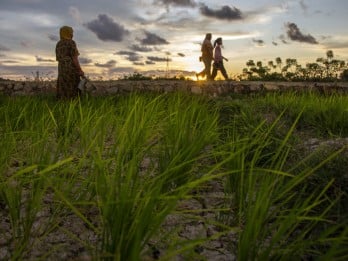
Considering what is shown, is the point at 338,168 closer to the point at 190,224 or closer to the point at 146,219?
the point at 190,224

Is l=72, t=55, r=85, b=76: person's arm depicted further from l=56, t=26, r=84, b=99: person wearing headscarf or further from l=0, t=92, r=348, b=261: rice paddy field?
l=0, t=92, r=348, b=261: rice paddy field

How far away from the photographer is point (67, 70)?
693 cm

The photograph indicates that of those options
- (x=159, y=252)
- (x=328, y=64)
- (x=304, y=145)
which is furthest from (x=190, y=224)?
(x=328, y=64)

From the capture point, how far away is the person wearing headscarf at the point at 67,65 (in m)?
6.69

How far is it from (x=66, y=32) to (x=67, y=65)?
1.66 ft

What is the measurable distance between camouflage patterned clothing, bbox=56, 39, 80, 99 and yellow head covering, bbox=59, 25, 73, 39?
0.06 m

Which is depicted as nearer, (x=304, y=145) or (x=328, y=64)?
(x=304, y=145)

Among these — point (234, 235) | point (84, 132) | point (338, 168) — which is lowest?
point (234, 235)

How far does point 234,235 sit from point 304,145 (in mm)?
1459

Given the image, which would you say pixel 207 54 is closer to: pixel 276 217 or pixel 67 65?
pixel 67 65

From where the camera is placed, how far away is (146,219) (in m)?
1.19

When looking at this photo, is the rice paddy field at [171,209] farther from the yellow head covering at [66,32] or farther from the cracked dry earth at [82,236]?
the yellow head covering at [66,32]

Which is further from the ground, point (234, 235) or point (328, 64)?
point (328, 64)

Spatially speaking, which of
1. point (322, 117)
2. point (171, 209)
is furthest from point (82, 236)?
point (322, 117)
